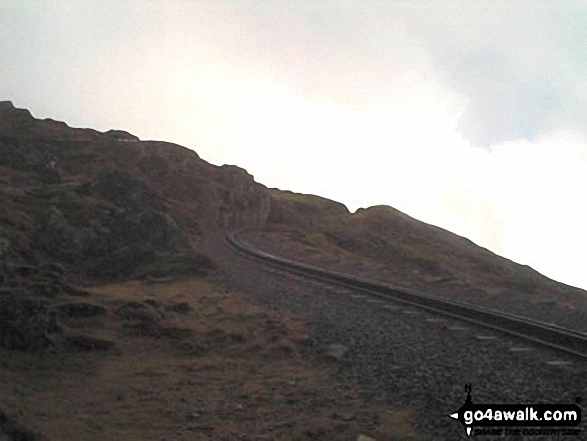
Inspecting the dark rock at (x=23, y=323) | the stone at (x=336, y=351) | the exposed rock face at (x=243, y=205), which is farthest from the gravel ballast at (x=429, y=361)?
the exposed rock face at (x=243, y=205)

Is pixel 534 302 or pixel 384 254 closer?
pixel 534 302

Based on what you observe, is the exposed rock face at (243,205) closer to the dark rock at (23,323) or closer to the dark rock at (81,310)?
the dark rock at (81,310)

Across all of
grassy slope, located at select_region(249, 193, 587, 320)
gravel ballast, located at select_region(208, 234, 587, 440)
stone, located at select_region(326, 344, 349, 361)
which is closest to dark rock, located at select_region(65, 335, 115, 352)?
gravel ballast, located at select_region(208, 234, 587, 440)

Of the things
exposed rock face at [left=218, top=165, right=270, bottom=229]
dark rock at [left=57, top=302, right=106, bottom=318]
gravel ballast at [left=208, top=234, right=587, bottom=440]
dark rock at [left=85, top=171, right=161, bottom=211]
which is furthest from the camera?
exposed rock face at [left=218, top=165, right=270, bottom=229]

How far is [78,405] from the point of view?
10.5 metres

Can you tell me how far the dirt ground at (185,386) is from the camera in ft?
30.1

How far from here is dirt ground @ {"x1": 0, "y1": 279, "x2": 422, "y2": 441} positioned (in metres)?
9.17

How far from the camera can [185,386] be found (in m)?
11.8

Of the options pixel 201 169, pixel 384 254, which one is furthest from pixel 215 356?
pixel 201 169

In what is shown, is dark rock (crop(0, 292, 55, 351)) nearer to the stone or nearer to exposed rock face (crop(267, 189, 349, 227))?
the stone

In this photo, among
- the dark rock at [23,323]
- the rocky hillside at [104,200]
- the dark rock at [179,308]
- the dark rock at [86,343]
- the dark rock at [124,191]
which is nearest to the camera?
the dark rock at [23,323]

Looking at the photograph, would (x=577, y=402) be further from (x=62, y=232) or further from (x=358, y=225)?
(x=358, y=225)

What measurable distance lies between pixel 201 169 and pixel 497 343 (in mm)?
67839

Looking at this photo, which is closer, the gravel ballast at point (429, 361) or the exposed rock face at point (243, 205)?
the gravel ballast at point (429, 361)
